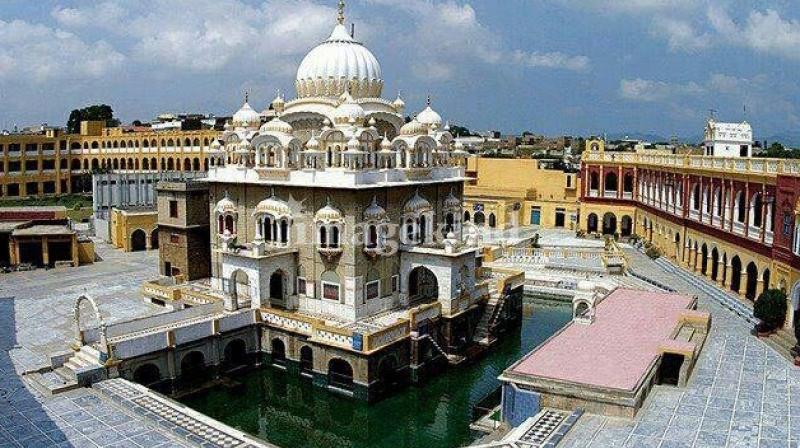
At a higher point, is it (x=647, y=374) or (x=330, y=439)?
(x=647, y=374)

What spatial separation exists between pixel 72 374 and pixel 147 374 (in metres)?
2.45

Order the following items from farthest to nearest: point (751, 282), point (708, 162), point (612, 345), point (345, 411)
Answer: point (708, 162) → point (751, 282) → point (345, 411) → point (612, 345)

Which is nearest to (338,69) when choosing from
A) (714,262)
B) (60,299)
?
(60,299)

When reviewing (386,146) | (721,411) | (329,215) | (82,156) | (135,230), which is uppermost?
(82,156)

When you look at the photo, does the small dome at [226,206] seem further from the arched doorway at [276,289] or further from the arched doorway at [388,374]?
the arched doorway at [388,374]

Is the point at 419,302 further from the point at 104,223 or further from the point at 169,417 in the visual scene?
the point at 104,223

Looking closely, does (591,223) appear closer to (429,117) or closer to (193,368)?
(429,117)

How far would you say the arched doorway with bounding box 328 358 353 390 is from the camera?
2092 centimetres

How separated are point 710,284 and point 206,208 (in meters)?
22.2

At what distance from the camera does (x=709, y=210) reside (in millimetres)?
32562

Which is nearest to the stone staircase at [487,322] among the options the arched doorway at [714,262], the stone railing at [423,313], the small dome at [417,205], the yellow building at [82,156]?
the stone railing at [423,313]

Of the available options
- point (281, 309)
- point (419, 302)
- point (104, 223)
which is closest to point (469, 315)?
point (419, 302)

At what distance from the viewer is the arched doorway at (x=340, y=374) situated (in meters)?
20.9

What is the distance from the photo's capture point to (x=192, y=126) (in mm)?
74812
